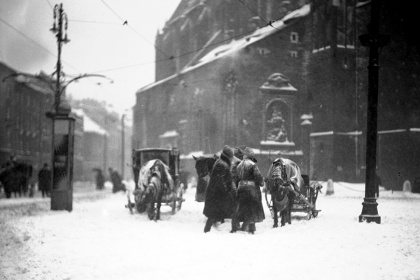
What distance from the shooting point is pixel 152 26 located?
12.2 m

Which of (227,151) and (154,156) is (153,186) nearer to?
(227,151)

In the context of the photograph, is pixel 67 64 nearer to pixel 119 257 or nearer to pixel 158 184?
pixel 158 184

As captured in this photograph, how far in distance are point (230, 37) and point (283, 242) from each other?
28.5 metres

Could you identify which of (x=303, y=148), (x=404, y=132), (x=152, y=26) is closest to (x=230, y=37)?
(x=303, y=148)

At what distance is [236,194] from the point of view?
9.60 meters

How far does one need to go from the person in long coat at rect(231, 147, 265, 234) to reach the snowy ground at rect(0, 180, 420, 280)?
0.33m

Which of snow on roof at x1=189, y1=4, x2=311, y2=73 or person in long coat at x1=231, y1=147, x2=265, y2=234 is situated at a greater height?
snow on roof at x1=189, y1=4, x2=311, y2=73

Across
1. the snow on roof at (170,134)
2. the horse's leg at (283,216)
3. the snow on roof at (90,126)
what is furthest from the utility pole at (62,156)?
the snow on roof at (90,126)

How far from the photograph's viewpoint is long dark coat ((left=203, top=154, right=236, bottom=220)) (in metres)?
9.67

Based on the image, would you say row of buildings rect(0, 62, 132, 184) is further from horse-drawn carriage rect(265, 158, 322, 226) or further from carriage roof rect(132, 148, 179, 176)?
horse-drawn carriage rect(265, 158, 322, 226)

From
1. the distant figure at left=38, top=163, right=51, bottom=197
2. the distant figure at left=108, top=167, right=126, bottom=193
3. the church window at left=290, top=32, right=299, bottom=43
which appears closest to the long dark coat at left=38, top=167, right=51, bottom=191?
the distant figure at left=38, top=163, right=51, bottom=197

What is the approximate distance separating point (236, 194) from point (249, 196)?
13.9 inches

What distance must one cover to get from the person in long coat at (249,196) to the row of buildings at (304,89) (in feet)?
29.4

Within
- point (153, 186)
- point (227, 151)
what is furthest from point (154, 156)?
point (227, 151)
